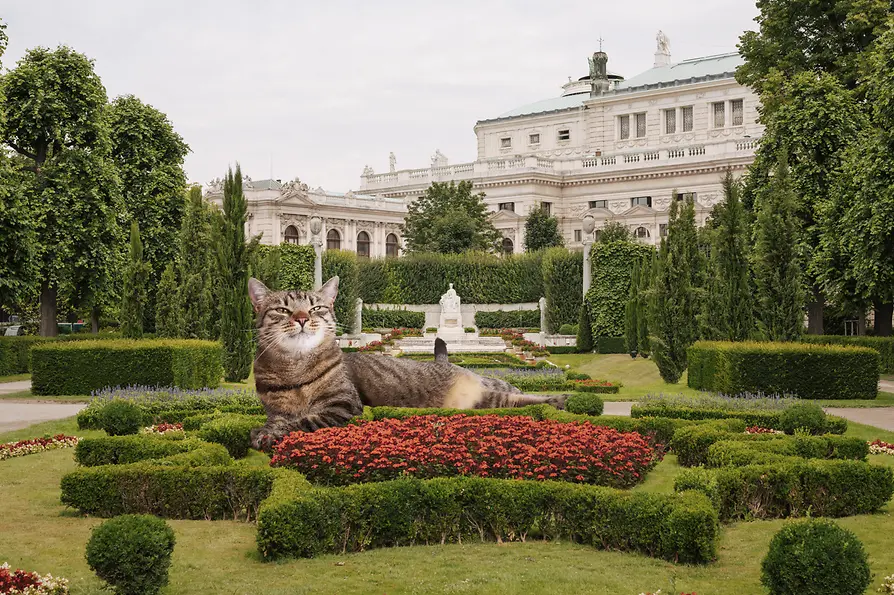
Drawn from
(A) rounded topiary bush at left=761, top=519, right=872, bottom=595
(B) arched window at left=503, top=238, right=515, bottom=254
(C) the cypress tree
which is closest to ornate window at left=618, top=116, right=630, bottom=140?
(B) arched window at left=503, top=238, right=515, bottom=254

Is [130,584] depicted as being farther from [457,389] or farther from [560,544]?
[457,389]

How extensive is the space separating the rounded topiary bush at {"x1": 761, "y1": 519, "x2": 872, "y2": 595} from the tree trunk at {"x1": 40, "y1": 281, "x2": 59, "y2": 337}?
1275 inches

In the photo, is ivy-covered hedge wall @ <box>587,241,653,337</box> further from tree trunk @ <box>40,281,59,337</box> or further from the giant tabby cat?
the giant tabby cat

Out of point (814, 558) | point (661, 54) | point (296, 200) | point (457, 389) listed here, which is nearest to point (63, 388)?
point (457, 389)

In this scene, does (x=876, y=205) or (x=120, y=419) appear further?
(x=876, y=205)

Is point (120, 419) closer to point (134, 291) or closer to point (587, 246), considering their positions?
point (134, 291)

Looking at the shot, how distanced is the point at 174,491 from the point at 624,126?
3089 inches

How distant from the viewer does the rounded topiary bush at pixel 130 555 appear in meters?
6.91

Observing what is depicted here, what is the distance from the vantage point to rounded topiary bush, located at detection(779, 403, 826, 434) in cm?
1402

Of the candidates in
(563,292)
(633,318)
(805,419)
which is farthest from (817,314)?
(805,419)

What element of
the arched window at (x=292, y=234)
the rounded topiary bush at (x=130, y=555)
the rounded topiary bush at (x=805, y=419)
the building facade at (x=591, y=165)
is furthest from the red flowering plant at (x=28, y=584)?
the arched window at (x=292, y=234)

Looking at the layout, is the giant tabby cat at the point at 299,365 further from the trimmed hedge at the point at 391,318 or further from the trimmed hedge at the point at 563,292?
the trimmed hedge at the point at 391,318

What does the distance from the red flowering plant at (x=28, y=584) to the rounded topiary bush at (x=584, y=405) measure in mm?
10037

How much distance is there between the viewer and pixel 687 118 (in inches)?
3174
